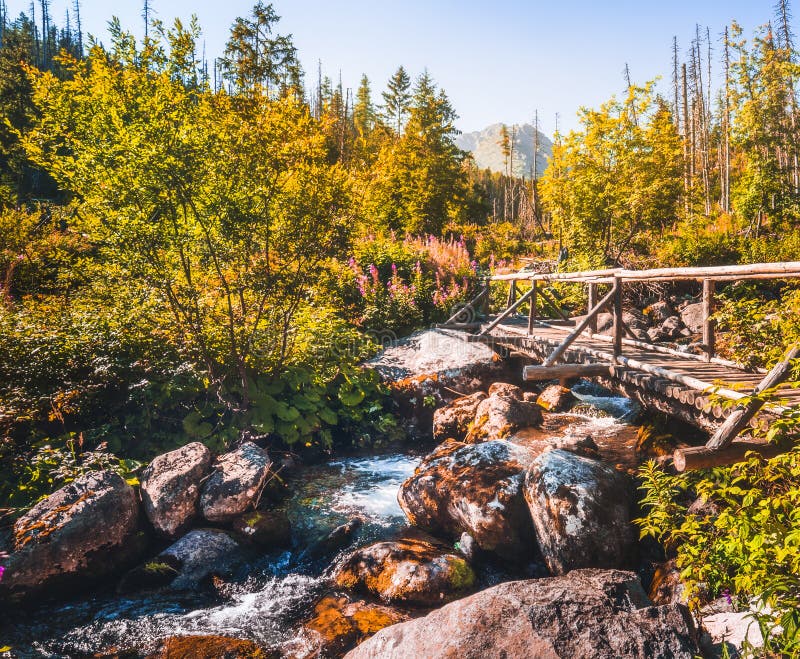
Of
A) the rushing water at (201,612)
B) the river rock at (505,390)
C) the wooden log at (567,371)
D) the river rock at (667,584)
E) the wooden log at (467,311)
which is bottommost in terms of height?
the rushing water at (201,612)

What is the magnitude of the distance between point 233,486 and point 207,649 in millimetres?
1827

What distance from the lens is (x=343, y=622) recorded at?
355cm

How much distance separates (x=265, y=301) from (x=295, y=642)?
171 inches

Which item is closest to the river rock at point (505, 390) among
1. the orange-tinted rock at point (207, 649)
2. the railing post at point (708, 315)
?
the railing post at point (708, 315)

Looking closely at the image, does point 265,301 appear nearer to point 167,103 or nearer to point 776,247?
point 167,103

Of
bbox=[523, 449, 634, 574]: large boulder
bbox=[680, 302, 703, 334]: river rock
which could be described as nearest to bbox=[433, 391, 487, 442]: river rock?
bbox=[523, 449, 634, 574]: large boulder

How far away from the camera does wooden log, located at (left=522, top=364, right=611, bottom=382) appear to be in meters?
5.65

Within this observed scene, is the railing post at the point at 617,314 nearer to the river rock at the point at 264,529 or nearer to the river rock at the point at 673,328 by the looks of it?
the river rock at the point at 264,529

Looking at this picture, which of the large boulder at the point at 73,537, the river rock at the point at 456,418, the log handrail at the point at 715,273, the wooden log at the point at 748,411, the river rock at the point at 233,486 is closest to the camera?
the wooden log at the point at 748,411

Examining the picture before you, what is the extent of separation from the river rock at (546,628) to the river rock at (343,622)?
0.69m

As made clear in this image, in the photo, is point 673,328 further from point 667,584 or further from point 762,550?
point 762,550

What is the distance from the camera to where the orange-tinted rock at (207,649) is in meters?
3.22

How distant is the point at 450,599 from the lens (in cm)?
370

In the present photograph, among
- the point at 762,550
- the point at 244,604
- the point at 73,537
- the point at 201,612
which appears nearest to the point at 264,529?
the point at 244,604
